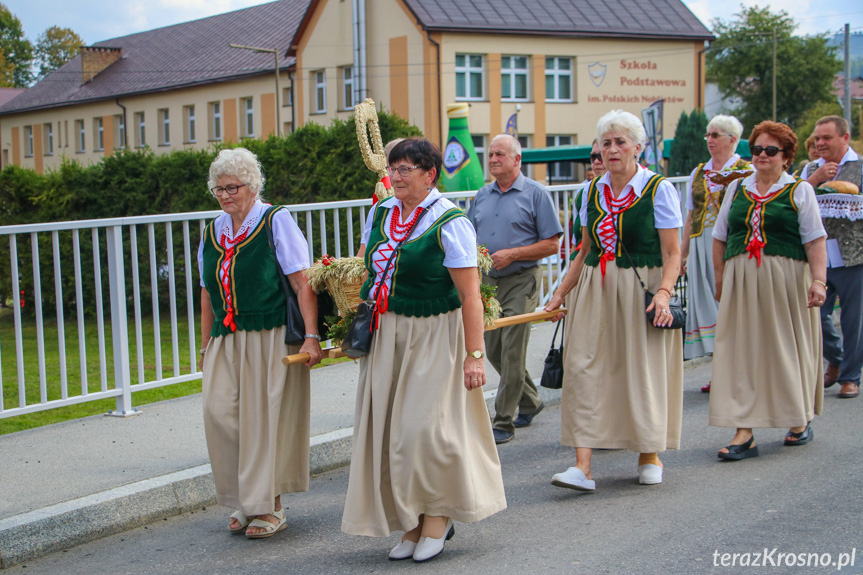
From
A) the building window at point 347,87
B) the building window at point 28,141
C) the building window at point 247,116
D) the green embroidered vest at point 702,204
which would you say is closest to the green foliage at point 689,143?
the building window at point 347,87

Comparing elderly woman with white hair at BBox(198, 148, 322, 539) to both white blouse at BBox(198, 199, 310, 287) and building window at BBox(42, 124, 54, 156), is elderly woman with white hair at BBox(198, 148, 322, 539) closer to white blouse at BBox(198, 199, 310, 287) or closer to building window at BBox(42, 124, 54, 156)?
white blouse at BBox(198, 199, 310, 287)

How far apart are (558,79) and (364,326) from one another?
142ft

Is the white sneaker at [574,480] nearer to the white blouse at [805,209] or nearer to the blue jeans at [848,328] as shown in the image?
the white blouse at [805,209]

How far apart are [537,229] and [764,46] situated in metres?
75.9

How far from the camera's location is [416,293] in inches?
174

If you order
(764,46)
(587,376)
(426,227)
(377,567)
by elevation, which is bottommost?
(377,567)

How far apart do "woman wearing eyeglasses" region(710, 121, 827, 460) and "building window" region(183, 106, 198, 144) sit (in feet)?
171

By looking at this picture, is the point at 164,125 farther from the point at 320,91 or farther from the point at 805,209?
the point at 805,209

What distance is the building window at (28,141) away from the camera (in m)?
69.1

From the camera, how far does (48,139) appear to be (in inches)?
2655

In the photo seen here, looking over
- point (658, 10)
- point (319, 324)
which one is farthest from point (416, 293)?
point (658, 10)

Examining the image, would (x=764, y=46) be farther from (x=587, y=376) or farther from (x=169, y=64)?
(x=587, y=376)

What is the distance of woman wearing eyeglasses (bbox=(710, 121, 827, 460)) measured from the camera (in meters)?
6.18

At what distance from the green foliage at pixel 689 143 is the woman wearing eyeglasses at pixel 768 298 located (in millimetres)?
36190
